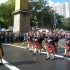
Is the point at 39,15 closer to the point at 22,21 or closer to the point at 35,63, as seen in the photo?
the point at 22,21

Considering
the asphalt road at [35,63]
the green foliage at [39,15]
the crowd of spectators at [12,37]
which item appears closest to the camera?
the asphalt road at [35,63]

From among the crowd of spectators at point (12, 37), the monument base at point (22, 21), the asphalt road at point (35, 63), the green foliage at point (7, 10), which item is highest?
the green foliage at point (7, 10)

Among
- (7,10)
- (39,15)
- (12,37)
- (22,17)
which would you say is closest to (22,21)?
(22,17)

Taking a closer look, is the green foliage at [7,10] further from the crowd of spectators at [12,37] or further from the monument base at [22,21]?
the crowd of spectators at [12,37]

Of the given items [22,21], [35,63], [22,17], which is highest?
[22,17]

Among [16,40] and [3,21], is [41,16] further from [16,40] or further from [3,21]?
[16,40]

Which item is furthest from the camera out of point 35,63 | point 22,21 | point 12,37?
point 22,21

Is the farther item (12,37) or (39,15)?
(39,15)

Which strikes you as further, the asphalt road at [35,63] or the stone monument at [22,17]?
the stone monument at [22,17]

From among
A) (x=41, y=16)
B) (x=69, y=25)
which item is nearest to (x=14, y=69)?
(x=41, y=16)

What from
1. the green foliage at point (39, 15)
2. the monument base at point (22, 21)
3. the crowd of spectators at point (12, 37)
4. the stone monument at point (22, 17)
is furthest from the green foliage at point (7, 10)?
the crowd of spectators at point (12, 37)

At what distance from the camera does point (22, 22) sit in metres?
27.9

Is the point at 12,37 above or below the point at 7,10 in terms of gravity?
below

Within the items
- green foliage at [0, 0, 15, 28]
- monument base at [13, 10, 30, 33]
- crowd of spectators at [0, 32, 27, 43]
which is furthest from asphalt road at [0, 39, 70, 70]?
green foliage at [0, 0, 15, 28]
